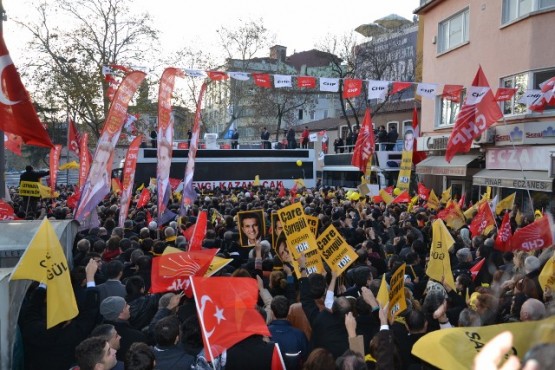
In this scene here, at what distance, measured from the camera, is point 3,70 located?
6715 millimetres

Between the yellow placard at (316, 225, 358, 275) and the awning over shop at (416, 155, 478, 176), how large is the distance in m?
15.8

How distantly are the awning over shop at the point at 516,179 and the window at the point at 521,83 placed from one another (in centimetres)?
221

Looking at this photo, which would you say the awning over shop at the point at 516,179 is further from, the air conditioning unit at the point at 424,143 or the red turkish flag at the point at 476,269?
the red turkish flag at the point at 476,269

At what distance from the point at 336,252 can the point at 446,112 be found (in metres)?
19.3

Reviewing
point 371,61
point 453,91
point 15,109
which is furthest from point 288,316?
point 371,61

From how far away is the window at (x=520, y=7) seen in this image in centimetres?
1775

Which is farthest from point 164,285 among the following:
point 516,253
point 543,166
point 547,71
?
point 547,71

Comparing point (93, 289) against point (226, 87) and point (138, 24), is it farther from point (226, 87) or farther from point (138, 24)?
point (226, 87)

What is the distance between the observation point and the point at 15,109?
6.74 m

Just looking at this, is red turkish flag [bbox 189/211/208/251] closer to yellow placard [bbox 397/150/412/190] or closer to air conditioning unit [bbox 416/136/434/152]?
yellow placard [bbox 397/150/412/190]

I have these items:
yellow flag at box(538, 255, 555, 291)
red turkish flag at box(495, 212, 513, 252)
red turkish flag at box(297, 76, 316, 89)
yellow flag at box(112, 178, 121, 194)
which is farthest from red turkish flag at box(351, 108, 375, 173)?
yellow flag at box(538, 255, 555, 291)

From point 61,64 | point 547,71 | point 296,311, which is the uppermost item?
point 61,64

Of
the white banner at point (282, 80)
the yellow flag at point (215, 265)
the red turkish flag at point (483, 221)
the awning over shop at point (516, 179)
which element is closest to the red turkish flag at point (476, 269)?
the red turkish flag at point (483, 221)

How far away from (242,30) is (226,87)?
215 inches
